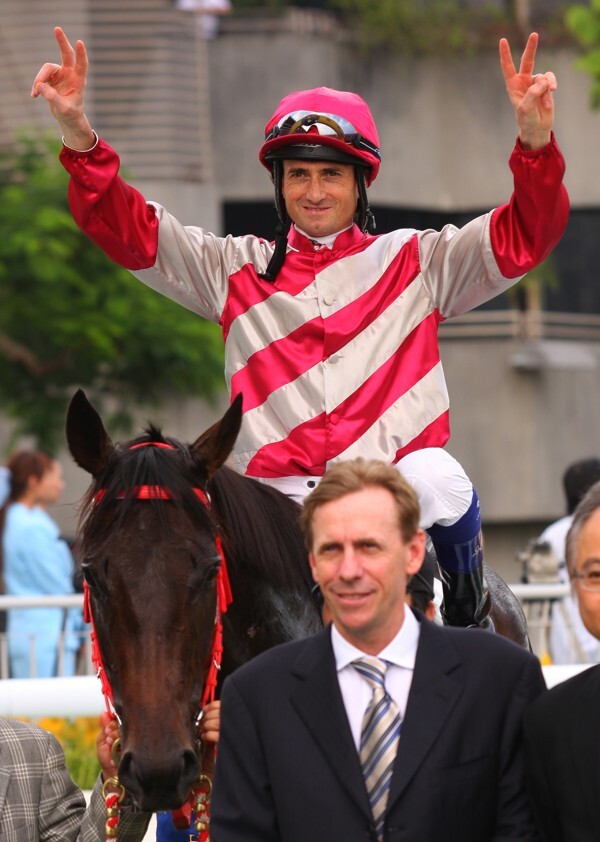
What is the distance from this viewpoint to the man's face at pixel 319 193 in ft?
13.6

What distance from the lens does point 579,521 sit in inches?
115

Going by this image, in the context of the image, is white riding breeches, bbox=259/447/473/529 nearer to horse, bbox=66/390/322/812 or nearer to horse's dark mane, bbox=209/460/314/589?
horse's dark mane, bbox=209/460/314/589

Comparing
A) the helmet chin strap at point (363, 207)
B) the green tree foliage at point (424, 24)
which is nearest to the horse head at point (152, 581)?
the helmet chin strap at point (363, 207)

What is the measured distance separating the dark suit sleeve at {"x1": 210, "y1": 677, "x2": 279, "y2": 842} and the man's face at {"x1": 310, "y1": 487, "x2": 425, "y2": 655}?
0.27 m

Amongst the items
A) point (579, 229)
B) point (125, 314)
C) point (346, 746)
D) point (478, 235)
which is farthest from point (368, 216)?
point (579, 229)

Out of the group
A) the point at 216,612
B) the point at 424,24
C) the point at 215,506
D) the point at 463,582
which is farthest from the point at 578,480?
the point at 424,24

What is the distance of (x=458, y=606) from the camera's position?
13.9 feet

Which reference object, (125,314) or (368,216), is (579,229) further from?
(368,216)

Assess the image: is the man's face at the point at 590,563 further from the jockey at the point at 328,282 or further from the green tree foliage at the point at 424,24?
Result: the green tree foliage at the point at 424,24

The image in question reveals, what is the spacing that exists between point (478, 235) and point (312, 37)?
1288 centimetres

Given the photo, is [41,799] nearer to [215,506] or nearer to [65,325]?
[215,506]

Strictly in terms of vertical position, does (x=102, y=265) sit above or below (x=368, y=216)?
above

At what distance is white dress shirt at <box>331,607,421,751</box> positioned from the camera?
2.94 m

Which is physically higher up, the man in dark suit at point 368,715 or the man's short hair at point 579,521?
the man's short hair at point 579,521
